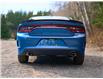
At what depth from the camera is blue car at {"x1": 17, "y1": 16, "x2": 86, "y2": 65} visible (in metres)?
8.94

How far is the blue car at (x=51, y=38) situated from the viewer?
8938 mm

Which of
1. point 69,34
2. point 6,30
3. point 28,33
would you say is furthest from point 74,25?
point 6,30

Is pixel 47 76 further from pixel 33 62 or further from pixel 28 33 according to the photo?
pixel 33 62

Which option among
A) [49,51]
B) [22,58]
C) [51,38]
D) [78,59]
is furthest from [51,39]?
[22,58]

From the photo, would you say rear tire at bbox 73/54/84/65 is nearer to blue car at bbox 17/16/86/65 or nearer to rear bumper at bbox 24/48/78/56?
blue car at bbox 17/16/86/65

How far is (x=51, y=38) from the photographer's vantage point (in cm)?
898

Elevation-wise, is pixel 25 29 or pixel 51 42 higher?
pixel 25 29

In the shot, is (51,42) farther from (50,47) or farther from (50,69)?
(50,69)

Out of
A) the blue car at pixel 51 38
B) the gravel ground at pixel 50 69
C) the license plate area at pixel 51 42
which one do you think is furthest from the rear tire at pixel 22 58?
the license plate area at pixel 51 42

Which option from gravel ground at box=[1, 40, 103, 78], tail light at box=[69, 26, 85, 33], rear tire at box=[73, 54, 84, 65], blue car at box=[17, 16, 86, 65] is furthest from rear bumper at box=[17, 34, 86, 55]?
gravel ground at box=[1, 40, 103, 78]

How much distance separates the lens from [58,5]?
117 ft

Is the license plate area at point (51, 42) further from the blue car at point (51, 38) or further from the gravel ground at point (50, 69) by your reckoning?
the gravel ground at point (50, 69)

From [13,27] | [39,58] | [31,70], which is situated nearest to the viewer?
[31,70]

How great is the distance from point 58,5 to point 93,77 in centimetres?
2830
